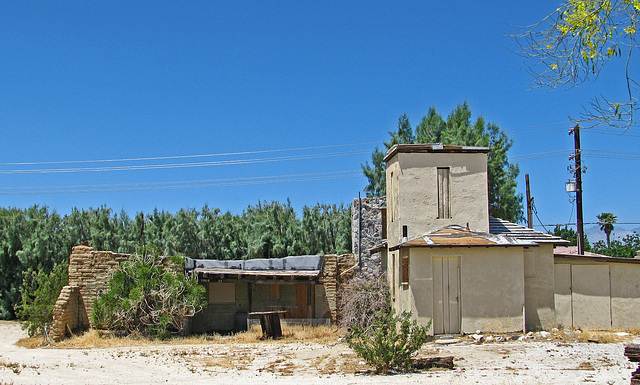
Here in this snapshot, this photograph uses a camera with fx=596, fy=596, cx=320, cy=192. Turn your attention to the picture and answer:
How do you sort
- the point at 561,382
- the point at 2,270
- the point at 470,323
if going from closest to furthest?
1. the point at 561,382
2. the point at 470,323
3. the point at 2,270

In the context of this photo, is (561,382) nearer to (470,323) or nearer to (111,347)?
(470,323)

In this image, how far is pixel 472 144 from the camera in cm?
2978

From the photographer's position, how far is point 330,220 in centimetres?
2869

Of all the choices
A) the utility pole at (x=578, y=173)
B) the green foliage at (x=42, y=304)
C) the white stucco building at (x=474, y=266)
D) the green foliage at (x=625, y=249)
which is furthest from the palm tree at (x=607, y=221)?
the green foliage at (x=42, y=304)

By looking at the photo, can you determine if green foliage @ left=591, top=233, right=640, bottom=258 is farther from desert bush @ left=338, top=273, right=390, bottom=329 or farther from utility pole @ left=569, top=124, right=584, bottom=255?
desert bush @ left=338, top=273, right=390, bottom=329

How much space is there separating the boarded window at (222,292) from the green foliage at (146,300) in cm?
228

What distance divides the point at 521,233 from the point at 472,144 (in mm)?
12501

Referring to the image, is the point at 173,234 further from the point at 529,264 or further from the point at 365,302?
the point at 529,264

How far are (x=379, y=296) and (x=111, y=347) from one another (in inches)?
331

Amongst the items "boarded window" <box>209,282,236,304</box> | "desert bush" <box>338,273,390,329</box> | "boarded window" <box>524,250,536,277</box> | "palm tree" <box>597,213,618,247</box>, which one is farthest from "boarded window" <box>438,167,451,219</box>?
"palm tree" <box>597,213,618,247</box>

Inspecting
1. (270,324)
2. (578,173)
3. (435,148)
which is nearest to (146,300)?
(270,324)

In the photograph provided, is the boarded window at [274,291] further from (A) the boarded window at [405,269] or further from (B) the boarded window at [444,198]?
(B) the boarded window at [444,198]

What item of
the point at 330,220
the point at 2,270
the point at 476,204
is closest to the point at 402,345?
the point at 476,204

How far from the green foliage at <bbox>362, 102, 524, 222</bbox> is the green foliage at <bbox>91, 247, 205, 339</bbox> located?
15.0 meters
